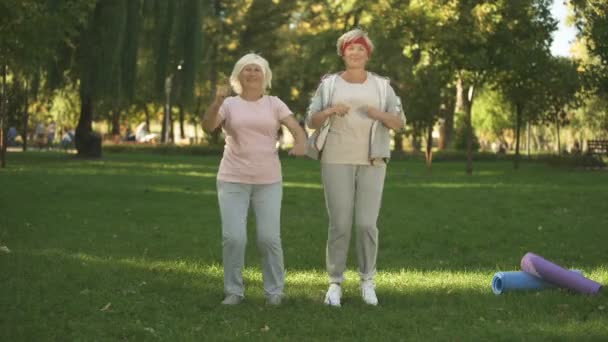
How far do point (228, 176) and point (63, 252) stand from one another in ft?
12.5

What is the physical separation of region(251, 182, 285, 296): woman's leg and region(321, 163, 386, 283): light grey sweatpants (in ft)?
1.36

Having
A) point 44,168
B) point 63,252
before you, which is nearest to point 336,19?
point 44,168

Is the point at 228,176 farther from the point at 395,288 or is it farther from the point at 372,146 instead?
the point at 395,288

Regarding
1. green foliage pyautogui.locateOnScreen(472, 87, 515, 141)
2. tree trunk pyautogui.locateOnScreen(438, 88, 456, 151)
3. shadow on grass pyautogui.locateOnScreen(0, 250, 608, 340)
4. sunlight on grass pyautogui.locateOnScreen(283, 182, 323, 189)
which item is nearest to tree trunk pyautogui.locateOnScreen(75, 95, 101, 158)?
sunlight on grass pyautogui.locateOnScreen(283, 182, 323, 189)

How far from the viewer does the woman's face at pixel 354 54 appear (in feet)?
25.5

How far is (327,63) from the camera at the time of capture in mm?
56719

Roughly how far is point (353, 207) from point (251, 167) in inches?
35.1

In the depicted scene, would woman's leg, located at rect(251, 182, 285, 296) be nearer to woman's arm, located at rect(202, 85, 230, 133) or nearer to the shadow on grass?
the shadow on grass

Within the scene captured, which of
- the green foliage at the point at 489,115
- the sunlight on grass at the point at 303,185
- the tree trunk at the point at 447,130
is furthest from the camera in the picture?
the green foliage at the point at 489,115

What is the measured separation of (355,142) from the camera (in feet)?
25.5

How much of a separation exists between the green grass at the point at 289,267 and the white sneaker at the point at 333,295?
0.07 meters

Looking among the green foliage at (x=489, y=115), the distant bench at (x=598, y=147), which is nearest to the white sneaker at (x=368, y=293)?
the distant bench at (x=598, y=147)

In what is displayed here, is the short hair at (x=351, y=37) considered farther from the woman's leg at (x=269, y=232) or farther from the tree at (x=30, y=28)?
the tree at (x=30, y=28)

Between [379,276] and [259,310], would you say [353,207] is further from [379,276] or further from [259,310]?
[379,276]
